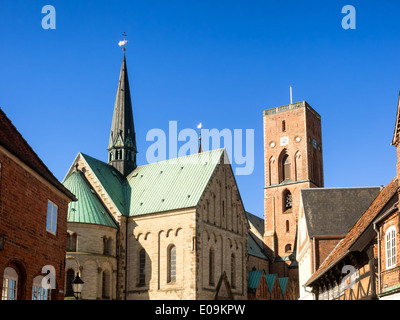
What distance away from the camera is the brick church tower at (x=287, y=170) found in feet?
272

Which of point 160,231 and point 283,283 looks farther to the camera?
point 283,283

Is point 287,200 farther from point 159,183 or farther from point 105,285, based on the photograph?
point 105,285

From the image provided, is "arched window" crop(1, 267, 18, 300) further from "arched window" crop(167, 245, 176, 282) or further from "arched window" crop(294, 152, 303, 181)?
"arched window" crop(294, 152, 303, 181)

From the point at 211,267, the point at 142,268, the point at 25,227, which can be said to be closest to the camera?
the point at 25,227

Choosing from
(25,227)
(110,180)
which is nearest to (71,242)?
(110,180)

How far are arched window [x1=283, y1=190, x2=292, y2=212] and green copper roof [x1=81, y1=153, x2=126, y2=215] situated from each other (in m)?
27.2

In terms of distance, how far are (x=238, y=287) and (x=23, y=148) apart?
137ft

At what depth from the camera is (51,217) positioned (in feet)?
85.2

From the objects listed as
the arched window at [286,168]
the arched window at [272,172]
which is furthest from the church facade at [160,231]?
the arched window at [286,168]

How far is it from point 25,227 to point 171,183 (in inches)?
1621

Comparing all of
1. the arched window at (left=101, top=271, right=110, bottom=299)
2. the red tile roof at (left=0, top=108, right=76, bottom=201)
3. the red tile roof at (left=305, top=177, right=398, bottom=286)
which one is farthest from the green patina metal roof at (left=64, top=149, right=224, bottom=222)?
the red tile roof at (left=0, top=108, right=76, bottom=201)

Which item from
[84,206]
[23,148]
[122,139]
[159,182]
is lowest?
[23,148]

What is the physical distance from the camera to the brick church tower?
83.0m

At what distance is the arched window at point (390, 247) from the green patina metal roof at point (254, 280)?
4675 cm
